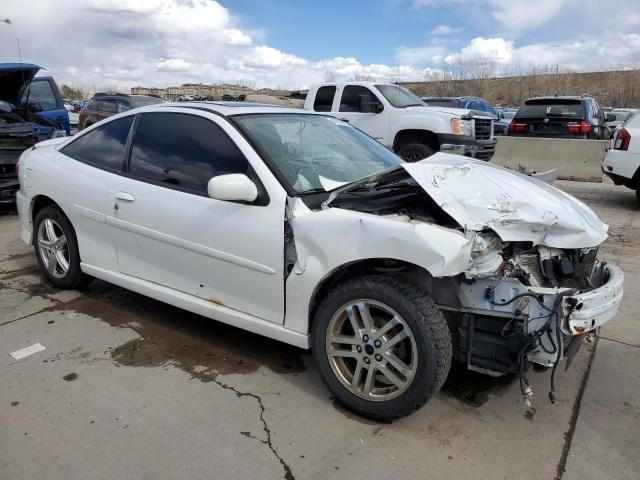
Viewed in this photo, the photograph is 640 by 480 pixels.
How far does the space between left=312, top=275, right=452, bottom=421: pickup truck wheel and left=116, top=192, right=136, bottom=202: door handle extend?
5.54 ft

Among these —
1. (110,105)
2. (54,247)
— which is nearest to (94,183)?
(54,247)

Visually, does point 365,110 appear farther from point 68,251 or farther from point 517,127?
point 68,251

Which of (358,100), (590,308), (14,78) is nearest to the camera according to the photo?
(590,308)

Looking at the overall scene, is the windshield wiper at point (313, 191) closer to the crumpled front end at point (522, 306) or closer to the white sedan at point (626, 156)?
the crumpled front end at point (522, 306)

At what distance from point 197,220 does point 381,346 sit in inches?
55.8

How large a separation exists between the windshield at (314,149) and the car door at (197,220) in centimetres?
17

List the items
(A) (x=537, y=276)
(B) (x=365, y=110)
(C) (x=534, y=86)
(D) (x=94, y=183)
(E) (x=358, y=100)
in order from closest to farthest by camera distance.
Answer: (A) (x=537, y=276) < (D) (x=94, y=183) < (B) (x=365, y=110) < (E) (x=358, y=100) < (C) (x=534, y=86)

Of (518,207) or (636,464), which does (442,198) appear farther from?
(636,464)

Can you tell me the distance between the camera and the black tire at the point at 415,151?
10109 mm

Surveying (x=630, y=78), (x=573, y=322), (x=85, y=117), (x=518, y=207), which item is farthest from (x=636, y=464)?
(x=630, y=78)

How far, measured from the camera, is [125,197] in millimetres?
3777

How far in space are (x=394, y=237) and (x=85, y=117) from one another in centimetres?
1584

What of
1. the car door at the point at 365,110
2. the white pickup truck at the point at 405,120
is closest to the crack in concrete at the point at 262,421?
the white pickup truck at the point at 405,120

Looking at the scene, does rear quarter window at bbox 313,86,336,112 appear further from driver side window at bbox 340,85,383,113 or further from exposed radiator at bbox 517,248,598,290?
exposed radiator at bbox 517,248,598,290
